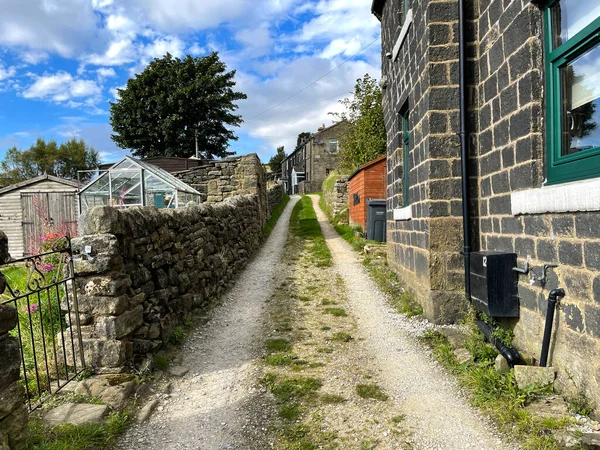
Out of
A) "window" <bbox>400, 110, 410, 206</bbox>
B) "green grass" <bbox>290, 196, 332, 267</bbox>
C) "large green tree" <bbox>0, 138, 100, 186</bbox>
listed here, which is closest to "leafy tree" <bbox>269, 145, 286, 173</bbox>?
"large green tree" <bbox>0, 138, 100, 186</bbox>

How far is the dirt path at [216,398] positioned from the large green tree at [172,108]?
27.4 m

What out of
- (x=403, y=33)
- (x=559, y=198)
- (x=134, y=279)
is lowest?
(x=134, y=279)

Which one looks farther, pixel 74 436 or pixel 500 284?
pixel 500 284

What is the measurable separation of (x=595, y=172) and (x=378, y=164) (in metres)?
10.7

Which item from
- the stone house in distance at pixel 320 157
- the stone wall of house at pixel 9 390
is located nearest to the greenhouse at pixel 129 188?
the stone wall of house at pixel 9 390

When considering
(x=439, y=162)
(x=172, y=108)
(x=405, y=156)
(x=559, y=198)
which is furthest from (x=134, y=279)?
(x=172, y=108)

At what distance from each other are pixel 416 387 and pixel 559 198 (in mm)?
2113

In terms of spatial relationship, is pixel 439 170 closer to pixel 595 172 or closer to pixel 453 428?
pixel 595 172

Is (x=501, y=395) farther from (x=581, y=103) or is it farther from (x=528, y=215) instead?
(x=581, y=103)

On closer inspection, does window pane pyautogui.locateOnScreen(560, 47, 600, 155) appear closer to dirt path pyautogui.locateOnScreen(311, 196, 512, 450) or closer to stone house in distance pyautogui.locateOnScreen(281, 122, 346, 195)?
dirt path pyautogui.locateOnScreen(311, 196, 512, 450)

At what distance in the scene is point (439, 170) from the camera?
203 inches

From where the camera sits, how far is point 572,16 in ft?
10.0

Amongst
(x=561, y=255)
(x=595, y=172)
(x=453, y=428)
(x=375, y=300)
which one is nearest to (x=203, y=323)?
(x=375, y=300)

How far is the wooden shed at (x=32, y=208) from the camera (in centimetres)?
1575
